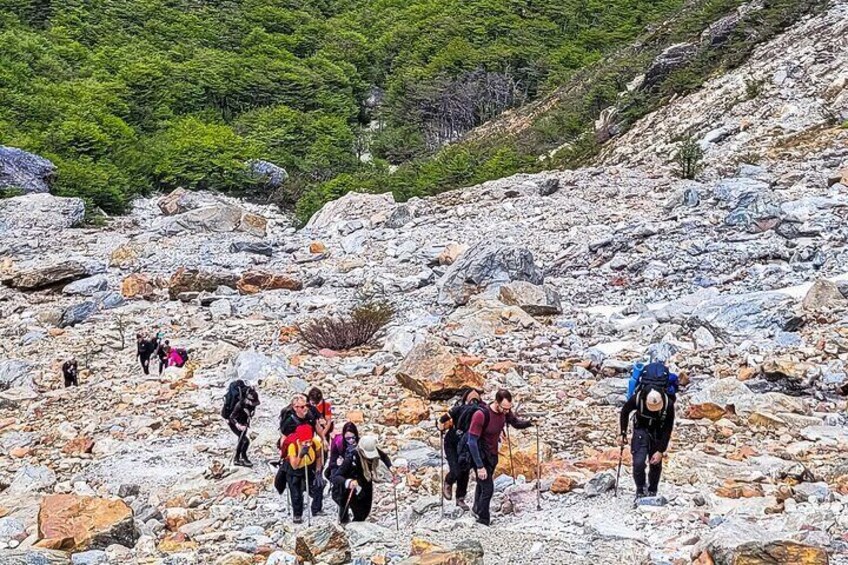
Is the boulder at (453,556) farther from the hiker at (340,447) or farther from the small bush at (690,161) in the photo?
the small bush at (690,161)

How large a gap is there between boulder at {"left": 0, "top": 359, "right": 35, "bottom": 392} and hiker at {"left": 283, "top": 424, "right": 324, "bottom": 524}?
8.34m

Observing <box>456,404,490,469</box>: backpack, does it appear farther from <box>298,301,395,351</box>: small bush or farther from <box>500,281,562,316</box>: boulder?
<box>500,281,562,316</box>: boulder

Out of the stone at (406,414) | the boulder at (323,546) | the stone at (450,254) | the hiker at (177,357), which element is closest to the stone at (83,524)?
the boulder at (323,546)

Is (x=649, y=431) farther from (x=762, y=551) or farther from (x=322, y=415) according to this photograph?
(x=322, y=415)

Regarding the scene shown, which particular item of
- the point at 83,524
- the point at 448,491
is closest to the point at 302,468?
the point at 448,491

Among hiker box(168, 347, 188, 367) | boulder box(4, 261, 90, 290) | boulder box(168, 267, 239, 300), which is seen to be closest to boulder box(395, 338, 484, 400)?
hiker box(168, 347, 188, 367)

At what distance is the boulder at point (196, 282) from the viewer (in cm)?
1912

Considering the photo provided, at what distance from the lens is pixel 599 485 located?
23.6 feet

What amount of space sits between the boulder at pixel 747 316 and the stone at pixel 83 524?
762cm

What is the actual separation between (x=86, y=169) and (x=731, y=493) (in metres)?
35.0

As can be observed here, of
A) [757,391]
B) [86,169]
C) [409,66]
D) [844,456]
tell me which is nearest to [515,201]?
[757,391]

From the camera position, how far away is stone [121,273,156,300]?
64.2 feet

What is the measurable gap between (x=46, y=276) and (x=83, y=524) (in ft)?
51.9

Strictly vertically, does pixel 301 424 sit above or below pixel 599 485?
above
